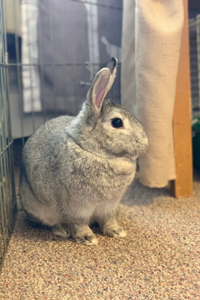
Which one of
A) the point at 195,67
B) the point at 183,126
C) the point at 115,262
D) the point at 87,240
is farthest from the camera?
the point at 195,67

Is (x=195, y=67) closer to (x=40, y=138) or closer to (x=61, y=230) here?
(x=40, y=138)

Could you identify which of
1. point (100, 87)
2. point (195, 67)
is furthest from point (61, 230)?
point (195, 67)

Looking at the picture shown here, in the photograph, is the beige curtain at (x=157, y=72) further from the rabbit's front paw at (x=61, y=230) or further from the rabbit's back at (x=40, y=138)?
the rabbit's front paw at (x=61, y=230)

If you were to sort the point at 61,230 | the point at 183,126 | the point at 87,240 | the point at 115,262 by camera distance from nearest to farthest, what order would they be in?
the point at 115,262 → the point at 87,240 → the point at 61,230 → the point at 183,126

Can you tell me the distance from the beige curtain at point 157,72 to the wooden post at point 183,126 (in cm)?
16

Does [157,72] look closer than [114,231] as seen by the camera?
No

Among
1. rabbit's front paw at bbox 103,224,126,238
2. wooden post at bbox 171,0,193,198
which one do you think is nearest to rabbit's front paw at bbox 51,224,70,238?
rabbit's front paw at bbox 103,224,126,238

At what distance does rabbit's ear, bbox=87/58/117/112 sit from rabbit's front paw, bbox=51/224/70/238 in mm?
723

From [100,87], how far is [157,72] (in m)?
0.50

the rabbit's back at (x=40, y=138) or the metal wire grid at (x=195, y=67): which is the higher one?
the metal wire grid at (x=195, y=67)

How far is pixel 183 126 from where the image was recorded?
6.71 ft

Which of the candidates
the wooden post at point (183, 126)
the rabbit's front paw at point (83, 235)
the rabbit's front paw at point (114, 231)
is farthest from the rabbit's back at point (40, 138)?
the wooden post at point (183, 126)

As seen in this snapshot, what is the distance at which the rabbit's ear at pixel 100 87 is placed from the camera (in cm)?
134

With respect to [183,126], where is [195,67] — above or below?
above
